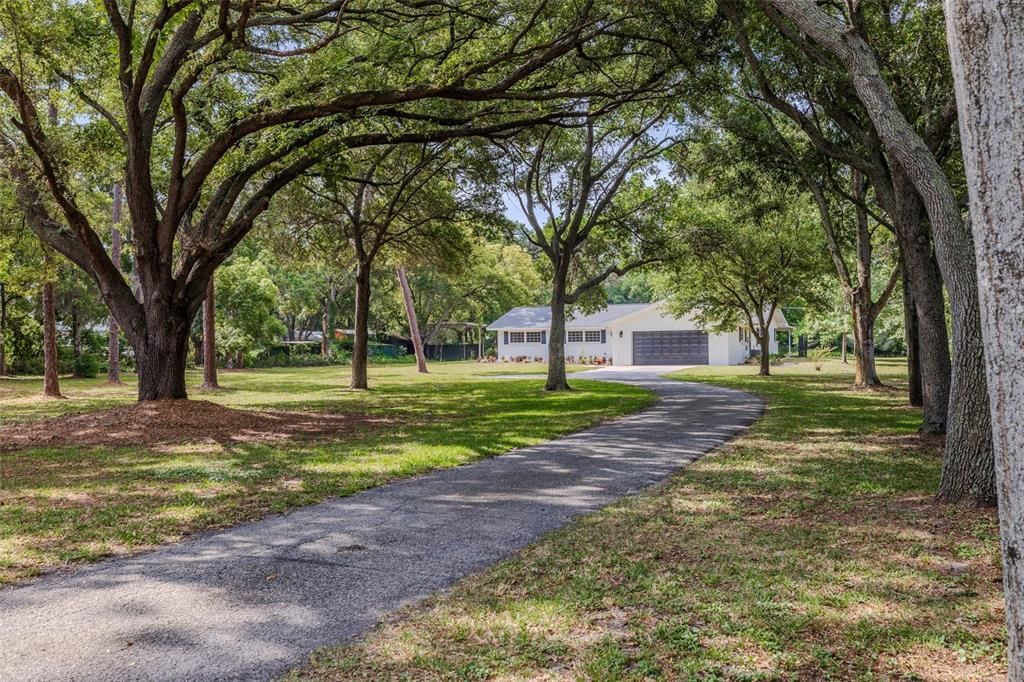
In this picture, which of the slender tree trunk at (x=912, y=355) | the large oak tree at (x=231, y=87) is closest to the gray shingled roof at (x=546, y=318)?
the slender tree trunk at (x=912, y=355)

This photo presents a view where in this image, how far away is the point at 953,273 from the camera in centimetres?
643

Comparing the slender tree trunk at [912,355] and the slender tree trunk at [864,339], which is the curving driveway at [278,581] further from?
the slender tree trunk at [864,339]

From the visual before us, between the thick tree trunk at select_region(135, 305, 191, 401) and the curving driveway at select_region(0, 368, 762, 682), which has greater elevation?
the thick tree trunk at select_region(135, 305, 191, 401)

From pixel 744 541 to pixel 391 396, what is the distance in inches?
644

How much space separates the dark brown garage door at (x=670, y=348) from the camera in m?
43.3

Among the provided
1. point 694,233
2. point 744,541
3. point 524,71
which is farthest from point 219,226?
point 694,233

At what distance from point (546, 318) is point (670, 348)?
33.0 ft

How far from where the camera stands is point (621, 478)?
7766 millimetres

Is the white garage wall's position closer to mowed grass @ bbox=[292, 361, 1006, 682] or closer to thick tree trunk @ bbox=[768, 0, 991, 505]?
thick tree trunk @ bbox=[768, 0, 991, 505]

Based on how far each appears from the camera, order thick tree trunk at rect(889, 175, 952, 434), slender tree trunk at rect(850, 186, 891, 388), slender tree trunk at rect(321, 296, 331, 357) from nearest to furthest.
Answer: thick tree trunk at rect(889, 175, 952, 434) → slender tree trunk at rect(850, 186, 891, 388) → slender tree trunk at rect(321, 296, 331, 357)

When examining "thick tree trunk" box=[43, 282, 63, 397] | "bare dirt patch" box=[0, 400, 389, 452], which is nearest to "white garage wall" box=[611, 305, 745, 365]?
"thick tree trunk" box=[43, 282, 63, 397]

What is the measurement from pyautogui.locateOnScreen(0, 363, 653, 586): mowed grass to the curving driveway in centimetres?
52

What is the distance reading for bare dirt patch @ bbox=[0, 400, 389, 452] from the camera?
Answer: 36.2ft

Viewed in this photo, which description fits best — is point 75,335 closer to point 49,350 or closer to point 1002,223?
point 49,350
